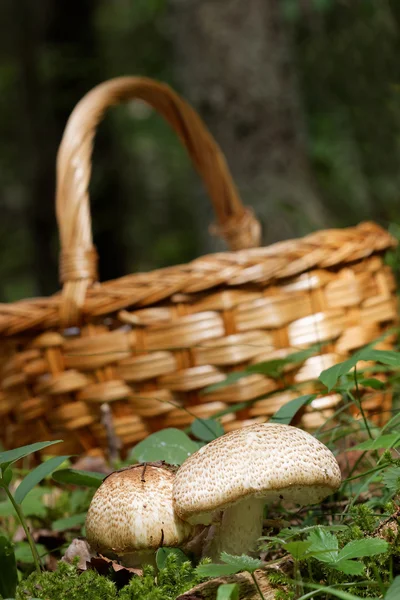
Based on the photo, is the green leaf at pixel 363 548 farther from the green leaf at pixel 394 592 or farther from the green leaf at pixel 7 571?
the green leaf at pixel 7 571

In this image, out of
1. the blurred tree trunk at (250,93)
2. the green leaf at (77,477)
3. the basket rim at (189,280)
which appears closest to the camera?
the green leaf at (77,477)

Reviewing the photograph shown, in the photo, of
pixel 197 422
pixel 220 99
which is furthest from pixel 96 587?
pixel 220 99

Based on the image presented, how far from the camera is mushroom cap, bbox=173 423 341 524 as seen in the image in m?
0.94

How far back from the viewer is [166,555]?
101 cm

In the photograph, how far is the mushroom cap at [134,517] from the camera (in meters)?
1.01

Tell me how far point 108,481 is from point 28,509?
1.39 ft

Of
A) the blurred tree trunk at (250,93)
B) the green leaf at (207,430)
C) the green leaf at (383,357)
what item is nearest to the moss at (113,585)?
the green leaf at (207,430)

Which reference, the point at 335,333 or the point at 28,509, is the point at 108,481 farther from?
the point at 335,333

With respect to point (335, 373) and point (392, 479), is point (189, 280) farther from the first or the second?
point (392, 479)

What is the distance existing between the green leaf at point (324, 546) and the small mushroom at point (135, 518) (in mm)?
234

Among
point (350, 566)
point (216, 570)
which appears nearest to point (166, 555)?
point (216, 570)

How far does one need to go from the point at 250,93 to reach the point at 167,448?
2.85 metres

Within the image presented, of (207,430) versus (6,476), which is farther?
(207,430)

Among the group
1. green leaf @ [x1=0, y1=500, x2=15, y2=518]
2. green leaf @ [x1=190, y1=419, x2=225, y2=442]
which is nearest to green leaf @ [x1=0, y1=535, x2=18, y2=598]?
green leaf @ [x1=0, y1=500, x2=15, y2=518]
